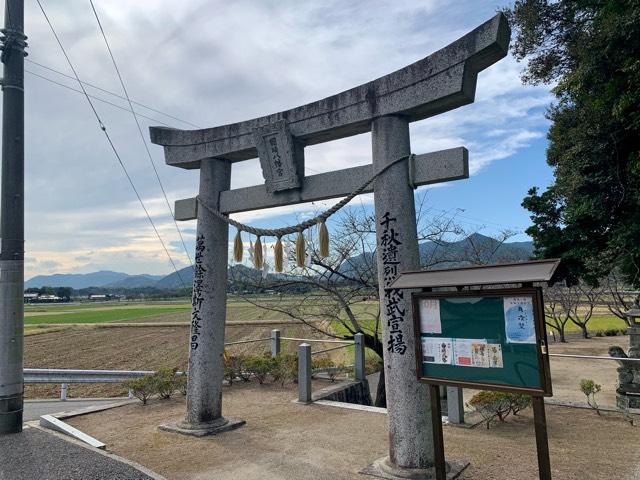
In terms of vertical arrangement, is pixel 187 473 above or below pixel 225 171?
below

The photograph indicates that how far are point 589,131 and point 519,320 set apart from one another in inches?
310

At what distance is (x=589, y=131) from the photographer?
942cm

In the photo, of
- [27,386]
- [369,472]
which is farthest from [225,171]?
[27,386]

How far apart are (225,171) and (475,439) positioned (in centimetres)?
520

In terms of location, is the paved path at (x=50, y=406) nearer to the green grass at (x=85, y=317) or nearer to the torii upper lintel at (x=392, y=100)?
the torii upper lintel at (x=392, y=100)

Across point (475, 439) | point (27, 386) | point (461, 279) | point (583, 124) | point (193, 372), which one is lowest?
point (27, 386)

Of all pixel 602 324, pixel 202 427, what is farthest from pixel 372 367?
pixel 602 324

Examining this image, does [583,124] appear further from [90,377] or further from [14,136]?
[90,377]

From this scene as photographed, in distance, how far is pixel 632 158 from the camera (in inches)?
337

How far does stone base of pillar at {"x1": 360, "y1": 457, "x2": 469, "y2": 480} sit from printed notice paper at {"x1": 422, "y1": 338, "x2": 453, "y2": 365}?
1220 mm

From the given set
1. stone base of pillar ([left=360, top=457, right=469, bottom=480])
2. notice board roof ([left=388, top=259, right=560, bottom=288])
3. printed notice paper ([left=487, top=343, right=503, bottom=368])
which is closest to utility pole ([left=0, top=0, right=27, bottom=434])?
stone base of pillar ([left=360, top=457, right=469, bottom=480])

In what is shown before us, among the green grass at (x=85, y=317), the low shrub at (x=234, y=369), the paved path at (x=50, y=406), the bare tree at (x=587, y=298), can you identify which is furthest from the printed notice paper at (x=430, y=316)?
the green grass at (x=85, y=317)

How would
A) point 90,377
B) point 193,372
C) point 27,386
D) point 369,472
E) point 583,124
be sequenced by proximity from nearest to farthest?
point 369,472
point 193,372
point 583,124
point 90,377
point 27,386

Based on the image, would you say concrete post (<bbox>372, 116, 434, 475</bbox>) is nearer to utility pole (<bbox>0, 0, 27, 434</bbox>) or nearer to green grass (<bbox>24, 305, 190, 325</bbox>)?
utility pole (<bbox>0, 0, 27, 434</bbox>)
